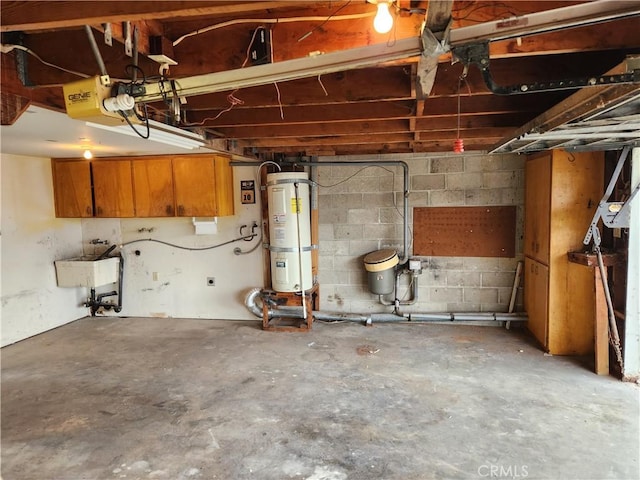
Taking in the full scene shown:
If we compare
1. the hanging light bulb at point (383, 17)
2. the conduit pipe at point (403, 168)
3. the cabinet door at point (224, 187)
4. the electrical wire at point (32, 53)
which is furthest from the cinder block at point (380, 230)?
the hanging light bulb at point (383, 17)

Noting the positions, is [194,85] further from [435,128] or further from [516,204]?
[516,204]

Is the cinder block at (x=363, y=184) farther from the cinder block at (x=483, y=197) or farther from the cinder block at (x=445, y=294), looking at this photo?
the cinder block at (x=445, y=294)

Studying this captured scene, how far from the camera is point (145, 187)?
4844 mm

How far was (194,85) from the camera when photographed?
5.54 ft

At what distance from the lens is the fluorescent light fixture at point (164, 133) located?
2832 millimetres

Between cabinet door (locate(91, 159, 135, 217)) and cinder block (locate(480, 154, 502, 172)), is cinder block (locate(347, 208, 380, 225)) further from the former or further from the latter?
cabinet door (locate(91, 159, 135, 217))

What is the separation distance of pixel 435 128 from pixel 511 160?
1.81 m

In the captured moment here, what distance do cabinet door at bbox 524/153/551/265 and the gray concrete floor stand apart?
1.02 meters

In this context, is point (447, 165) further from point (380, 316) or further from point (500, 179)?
point (380, 316)

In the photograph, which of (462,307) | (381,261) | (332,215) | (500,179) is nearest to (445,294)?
(462,307)

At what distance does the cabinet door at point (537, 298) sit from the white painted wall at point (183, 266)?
3.21 meters

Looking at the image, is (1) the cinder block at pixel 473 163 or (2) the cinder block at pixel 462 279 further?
(2) the cinder block at pixel 462 279

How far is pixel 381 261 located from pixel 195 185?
242cm

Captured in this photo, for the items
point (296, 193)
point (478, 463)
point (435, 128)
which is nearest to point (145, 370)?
point (296, 193)
